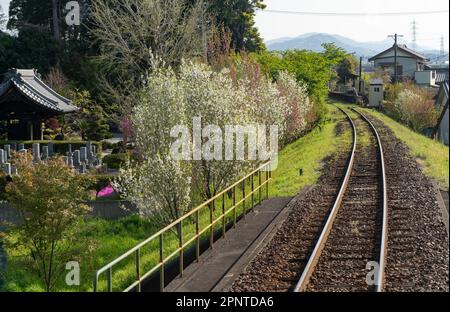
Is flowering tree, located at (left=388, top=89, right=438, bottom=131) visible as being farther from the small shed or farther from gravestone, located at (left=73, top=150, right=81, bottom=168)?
gravestone, located at (left=73, top=150, right=81, bottom=168)

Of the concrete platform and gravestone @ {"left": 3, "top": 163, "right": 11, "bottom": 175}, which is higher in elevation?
the concrete platform

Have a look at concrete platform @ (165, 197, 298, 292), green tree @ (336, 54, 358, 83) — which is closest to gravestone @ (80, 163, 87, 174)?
concrete platform @ (165, 197, 298, 292)

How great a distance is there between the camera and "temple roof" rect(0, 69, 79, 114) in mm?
37969

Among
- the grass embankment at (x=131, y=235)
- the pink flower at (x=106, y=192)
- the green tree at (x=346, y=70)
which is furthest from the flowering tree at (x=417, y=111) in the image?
the green tree at (x=346, y=70)

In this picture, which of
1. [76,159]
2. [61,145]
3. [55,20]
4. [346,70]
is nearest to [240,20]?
[55,20]

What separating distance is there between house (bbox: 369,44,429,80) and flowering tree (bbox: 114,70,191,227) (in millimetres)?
→ 73605

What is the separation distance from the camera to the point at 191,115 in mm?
18703

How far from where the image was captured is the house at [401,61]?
3483 inches

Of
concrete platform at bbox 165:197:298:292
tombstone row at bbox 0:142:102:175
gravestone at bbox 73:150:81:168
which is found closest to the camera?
concrete platform at bbox 165:197:298:292

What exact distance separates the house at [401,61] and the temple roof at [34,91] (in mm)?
56371

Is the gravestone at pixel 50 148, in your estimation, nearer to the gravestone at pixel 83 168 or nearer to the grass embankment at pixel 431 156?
the gravestone at pixel 83 168
